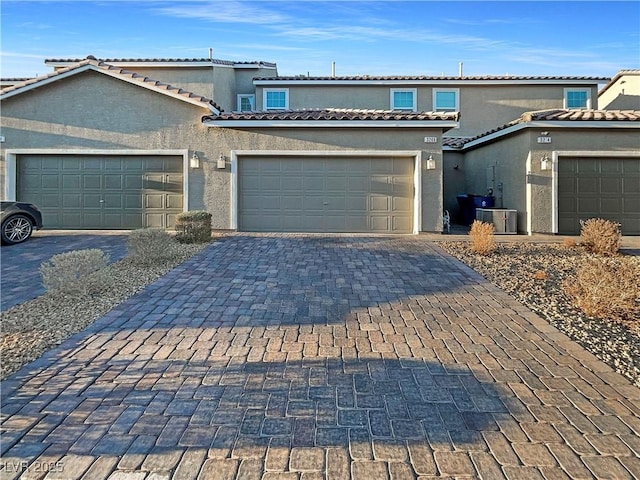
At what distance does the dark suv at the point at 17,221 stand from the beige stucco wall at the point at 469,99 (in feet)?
40.3

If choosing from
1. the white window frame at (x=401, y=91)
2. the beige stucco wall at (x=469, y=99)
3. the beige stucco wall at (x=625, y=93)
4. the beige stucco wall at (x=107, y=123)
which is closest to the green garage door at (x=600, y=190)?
the beige stucco wall at (x=469, y=99)

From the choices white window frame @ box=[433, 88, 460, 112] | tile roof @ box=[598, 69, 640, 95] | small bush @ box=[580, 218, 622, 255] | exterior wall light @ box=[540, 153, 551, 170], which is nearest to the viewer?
small bush @ box=[580, 218, 622, 255]

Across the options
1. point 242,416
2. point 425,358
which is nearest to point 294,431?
point 242,416

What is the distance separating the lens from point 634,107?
71.3 feet

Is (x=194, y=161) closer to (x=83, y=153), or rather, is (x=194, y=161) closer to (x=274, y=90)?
(x=83, y=153)

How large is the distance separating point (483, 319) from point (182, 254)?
21.8ft

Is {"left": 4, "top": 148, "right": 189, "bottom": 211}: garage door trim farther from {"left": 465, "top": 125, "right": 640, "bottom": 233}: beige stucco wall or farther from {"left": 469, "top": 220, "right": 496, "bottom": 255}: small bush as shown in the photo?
{"left": 465, "top": 125, "right": 640, "bottom": 233}: beige stucco wall

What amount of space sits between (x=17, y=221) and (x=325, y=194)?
8414mm

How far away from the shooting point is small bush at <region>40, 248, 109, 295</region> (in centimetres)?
630

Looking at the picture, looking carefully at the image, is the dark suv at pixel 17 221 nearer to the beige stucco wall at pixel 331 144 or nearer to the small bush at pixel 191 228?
the small bush at pixel 191 228

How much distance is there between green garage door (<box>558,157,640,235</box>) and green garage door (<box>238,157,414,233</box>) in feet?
15.4

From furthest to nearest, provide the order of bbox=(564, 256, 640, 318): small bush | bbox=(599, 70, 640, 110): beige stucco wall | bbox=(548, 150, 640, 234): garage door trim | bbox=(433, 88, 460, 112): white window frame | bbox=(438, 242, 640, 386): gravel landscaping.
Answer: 1. bbox=(599, 70, 640, 110): beige stucco wall
2. bbox=(433, 88, 460, 112): white window frame
3. bbox=(548, 150, 640, 234): garage door trim
4. bbox=(564, 256, 640, 318): small bush
5. bbox=(438, 242, 640, 386): gravel landscaping

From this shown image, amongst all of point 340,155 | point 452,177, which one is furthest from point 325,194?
point 452,177

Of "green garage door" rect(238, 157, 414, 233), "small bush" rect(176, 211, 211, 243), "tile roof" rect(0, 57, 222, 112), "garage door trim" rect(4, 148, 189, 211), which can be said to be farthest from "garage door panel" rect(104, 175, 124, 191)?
"small bush" rect(176, 211, 211, 243)
